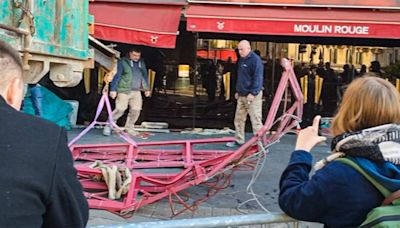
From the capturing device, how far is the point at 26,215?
4.97 ft

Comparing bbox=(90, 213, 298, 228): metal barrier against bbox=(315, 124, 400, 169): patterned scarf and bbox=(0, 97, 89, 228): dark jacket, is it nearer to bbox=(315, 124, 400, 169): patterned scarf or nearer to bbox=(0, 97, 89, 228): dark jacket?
bbox=(315, 124, 400, 169): patterned scarf

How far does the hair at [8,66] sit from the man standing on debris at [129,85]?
8.46m

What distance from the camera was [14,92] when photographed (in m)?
1.70

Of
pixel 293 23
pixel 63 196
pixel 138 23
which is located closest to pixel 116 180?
pixel 63 196

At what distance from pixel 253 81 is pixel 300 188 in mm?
6945

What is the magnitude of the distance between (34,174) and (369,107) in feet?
4.19

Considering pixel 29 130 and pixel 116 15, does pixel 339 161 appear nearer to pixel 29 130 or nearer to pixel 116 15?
pixel 29 130

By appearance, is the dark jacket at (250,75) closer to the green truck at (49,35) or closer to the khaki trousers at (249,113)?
the khaki trousers at (249,113)

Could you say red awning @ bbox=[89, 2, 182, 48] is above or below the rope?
above

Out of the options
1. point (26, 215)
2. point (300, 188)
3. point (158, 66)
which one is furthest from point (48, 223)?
point (158, 66)

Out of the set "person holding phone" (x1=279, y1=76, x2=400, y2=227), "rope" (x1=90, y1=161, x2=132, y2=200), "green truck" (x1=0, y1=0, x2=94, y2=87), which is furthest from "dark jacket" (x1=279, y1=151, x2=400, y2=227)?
"rope" (x1=90, y1=161, x2=132, y2=200)

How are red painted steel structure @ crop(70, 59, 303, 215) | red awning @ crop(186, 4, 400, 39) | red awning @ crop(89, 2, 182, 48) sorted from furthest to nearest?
red awning @ crop(89, 2, 182, 48) → red awning @ crop(186, 4, 400, 39) → red painted steel structure @ crop(70, 59, 303, 215)

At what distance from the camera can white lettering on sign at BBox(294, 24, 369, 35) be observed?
10.5 m

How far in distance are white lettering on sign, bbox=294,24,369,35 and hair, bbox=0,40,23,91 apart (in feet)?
30.0
